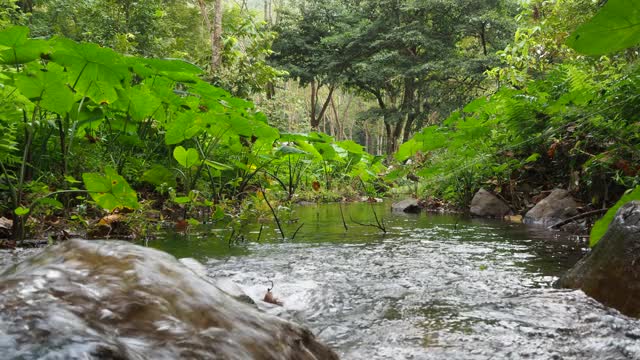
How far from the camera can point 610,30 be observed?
105cm

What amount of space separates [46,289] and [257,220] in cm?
407

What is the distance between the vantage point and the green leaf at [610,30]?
1004 mm

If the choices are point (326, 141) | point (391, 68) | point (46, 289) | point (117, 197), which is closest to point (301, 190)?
point (326, 141)

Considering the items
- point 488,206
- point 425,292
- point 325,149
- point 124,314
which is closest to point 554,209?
point 488,206

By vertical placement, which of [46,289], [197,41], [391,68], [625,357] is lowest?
[625,357]

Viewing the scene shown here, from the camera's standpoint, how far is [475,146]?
6.04 meters

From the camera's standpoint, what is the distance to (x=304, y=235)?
4.16 metres

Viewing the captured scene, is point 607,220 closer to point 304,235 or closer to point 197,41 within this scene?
point 304,235

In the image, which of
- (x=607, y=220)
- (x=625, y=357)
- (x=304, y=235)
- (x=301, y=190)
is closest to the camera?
(x=625, y=357)

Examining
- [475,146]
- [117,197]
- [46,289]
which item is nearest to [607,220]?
[46,289]

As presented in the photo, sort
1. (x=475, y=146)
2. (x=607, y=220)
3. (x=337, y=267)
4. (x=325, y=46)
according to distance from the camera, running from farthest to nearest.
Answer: (x=325, y=46) < (x=475, y=146) < (x=337, y=267) < (x=607, y=220)

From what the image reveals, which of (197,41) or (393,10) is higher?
(393,10)

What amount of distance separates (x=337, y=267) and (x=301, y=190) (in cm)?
687

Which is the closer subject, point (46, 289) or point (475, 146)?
point (46, 289)
